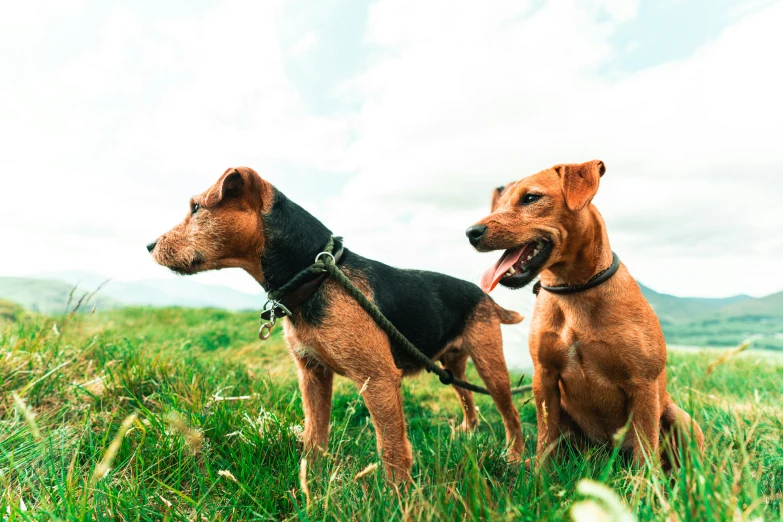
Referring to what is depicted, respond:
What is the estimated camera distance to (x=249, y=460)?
2.69m

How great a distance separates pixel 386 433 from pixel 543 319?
137cm

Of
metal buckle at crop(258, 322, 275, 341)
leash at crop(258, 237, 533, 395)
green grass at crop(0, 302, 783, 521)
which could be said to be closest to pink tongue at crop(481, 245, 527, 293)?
leash at crop(258, 237, 533, 395)

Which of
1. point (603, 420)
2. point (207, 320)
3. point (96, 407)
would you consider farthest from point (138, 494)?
point (207, 320)

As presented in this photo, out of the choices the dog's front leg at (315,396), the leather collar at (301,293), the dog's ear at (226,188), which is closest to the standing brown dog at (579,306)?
the leather collar at (301,293)

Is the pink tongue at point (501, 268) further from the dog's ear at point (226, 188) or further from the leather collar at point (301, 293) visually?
the dog's ear at point (226, 188)

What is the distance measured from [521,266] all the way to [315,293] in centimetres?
137

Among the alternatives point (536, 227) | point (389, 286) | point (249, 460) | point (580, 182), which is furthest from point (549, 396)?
point (249, 460)

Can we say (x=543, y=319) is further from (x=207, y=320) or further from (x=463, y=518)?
(x=207, y=320)

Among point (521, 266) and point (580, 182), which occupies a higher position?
point (580, 182)

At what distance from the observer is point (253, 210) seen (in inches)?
128

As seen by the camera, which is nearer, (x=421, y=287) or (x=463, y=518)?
(x=463, y=518)

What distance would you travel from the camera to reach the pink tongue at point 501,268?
3.00 meters

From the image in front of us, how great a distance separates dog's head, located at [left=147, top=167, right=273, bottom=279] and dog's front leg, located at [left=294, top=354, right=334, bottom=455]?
2.51 ft

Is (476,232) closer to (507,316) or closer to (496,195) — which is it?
(496,195)
